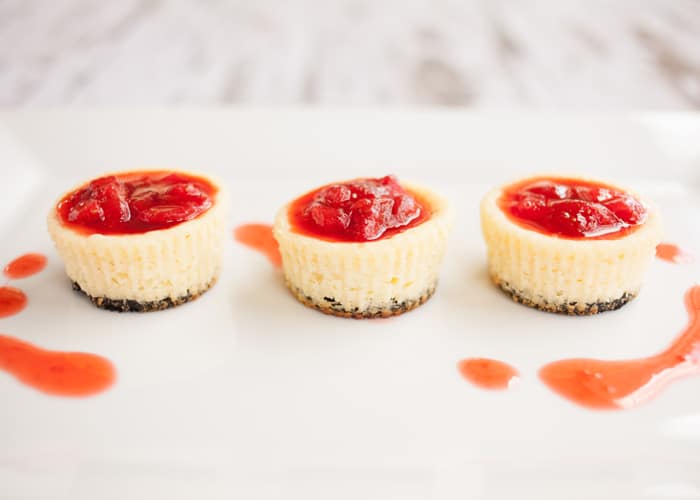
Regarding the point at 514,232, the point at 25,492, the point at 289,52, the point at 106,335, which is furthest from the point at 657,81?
the point at 25,492

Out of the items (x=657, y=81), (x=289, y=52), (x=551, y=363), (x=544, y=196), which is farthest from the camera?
(x=289, y=52)

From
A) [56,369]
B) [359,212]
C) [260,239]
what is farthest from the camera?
[260,239]

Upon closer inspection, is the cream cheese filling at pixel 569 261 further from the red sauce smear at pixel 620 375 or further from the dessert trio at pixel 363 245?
the red sauce smear at pixel 620 375

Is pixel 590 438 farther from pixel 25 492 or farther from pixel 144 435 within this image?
pixel 25 492

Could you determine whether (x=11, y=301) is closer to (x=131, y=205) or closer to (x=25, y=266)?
(x=25, y=266)

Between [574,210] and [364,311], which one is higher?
[574,210]

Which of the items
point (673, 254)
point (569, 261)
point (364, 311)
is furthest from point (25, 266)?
point (673, 254)

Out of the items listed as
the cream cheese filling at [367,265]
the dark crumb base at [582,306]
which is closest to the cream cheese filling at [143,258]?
the cream cheese filling at [367,265]
